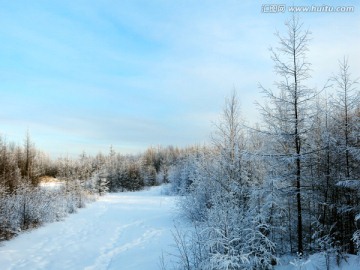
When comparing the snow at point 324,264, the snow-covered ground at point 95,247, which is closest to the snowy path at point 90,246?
the snow-covered ground at point 95,247

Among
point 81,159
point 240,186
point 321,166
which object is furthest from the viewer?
point 81,159

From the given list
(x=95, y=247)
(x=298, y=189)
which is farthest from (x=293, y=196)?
(x=95, y=247)

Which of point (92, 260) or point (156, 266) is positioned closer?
point (156, 266)

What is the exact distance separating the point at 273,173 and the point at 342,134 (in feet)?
8.26

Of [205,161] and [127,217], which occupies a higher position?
[205,161]

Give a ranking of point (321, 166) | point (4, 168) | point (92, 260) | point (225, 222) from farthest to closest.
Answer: point (4, 168) < point (321, 166) < point (92, 260) < point (225, 222)

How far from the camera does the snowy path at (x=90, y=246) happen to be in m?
9.67

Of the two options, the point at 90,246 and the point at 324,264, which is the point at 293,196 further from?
the point at 90,246

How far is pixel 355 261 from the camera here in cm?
841

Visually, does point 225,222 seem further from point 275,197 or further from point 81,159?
point 81,159

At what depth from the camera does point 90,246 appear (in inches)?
472

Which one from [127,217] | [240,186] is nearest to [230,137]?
[240,186]

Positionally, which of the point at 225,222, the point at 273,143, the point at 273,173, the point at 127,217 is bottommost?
the point at 127,217

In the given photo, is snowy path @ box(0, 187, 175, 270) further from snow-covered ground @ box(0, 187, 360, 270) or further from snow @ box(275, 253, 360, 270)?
snow @ box(275, 253, 360, 270)
